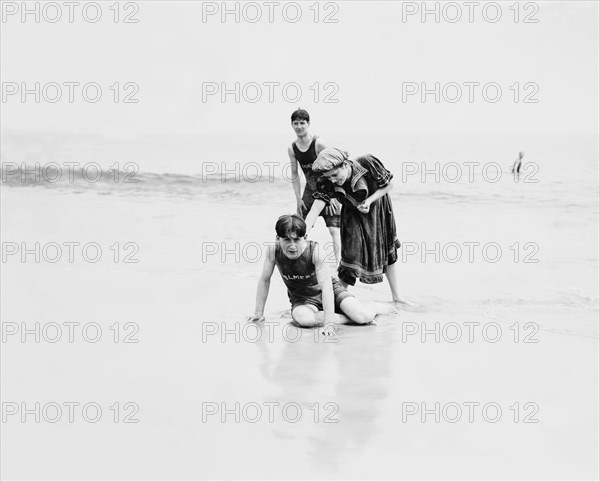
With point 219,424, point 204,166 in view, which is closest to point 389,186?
point 219,424

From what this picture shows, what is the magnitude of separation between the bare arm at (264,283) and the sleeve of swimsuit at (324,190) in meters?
0.52

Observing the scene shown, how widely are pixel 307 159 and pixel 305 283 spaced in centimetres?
152

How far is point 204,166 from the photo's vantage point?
60.7 ft

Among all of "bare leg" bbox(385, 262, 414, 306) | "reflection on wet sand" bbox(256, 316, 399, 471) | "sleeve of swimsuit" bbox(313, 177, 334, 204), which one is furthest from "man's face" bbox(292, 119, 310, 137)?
"reflection on wet sand" bbox(256, 316, 399, 471)

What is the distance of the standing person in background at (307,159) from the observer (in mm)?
5547

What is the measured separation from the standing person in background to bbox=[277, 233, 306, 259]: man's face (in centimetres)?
118

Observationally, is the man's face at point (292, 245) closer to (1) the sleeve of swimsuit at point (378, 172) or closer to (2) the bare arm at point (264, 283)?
(2) the bare arm at point (264, 283)

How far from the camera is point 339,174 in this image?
4613mm

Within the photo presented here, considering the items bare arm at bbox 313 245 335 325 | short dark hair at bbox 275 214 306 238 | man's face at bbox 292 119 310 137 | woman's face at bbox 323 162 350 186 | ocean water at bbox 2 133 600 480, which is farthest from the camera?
man's face at bbox 292 119 310 137

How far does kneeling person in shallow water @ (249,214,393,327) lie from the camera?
13.9 feet

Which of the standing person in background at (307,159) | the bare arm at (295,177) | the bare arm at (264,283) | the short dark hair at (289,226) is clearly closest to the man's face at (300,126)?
the standing person in background at (307,159)

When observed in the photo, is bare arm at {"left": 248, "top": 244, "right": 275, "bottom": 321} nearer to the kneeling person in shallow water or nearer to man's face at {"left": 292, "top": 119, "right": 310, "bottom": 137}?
the kneeling person in shallow water

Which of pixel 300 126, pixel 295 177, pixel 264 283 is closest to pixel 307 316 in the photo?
pixel 264 283

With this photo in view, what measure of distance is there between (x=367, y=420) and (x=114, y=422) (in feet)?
3.39
